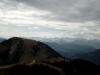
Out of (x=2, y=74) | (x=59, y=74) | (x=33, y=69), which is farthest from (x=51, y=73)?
(x=2, y=74)

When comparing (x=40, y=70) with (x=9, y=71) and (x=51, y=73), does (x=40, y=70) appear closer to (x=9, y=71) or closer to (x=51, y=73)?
(x=51, y=73)

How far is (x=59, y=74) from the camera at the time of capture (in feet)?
638

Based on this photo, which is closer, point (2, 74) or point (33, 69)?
point (2, 74)

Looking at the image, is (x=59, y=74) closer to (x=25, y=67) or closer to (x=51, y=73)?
(x=51, y=73)

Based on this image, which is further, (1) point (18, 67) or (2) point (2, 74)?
(1) point (18, 67)

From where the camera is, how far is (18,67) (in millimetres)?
186750

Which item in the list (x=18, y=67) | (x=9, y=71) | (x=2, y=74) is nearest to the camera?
(x=2, y=74)

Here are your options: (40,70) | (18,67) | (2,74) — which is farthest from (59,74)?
(2,74)

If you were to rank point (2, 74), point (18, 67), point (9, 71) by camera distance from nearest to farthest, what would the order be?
1. point (2, 74)
2. point (9, 71)
3. point (18, 67)

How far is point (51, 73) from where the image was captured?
193500 mm

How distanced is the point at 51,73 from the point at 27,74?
3539 centimetres

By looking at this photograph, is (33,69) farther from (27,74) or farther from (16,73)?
(16,73)

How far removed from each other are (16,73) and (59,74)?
60784mm

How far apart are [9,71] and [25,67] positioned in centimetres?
2569
